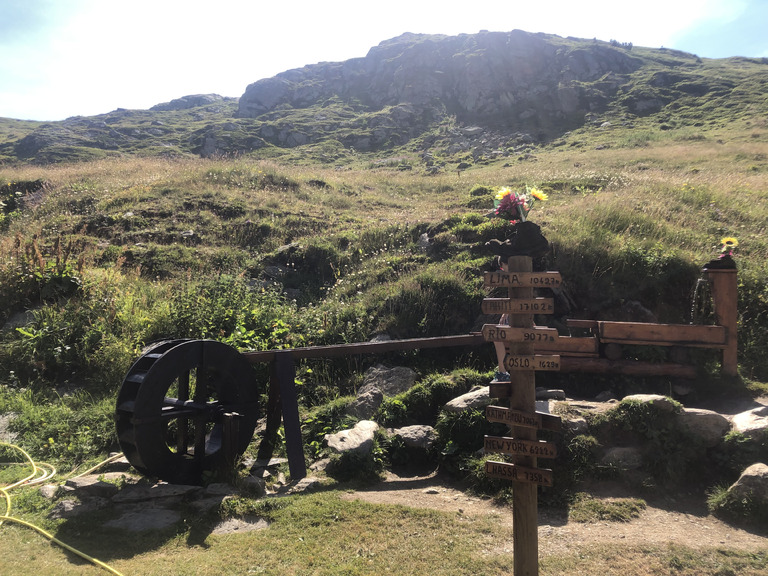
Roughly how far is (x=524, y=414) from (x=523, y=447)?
0.20 meters

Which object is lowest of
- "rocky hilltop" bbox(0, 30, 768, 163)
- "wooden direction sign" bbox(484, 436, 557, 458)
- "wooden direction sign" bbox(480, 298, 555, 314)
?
"wooden direction sign" bbox(484, 436, 557, 458)

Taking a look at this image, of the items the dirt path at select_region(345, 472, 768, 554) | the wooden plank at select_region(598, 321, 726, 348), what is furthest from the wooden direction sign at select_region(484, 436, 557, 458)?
the wooden plank at select_region(598, 321, 726, 348)

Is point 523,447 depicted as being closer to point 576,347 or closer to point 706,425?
point 706,425

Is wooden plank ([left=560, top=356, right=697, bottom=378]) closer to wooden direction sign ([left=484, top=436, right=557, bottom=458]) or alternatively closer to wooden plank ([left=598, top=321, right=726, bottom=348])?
wooden plank ([left=598, top=321, right=726, bottom=348])

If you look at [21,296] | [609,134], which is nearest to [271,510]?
[21,296]

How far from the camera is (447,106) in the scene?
218ft

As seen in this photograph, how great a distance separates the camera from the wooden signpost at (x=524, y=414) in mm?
2834

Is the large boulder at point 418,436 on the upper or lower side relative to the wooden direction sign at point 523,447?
lower

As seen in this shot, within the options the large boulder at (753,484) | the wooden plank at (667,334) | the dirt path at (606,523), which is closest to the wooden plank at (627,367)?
the wooden plank at (667,334)

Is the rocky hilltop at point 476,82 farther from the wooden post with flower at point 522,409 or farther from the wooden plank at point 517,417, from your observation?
the wooden plank at point 517,417

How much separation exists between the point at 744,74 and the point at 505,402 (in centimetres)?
7627

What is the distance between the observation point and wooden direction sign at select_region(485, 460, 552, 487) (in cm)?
272

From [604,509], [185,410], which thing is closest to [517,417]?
[604,509]

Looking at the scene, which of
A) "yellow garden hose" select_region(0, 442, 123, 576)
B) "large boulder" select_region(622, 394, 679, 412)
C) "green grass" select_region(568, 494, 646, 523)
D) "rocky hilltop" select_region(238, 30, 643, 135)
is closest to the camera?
"yellow garden hose" select_region(0, 442, 123, 576)
